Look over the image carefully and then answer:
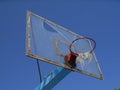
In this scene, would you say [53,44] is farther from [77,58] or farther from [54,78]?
[54,78]

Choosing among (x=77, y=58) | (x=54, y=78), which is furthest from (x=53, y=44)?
(x=54, y=78)

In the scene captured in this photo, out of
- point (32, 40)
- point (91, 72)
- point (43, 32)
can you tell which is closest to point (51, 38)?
point (43, 32)

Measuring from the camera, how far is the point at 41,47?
30.4ft

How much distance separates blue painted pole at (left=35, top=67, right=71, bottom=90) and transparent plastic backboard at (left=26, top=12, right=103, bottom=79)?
31cm

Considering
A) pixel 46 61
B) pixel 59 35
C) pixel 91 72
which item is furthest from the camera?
pixel 59 35

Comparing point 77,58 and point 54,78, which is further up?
point 77,58

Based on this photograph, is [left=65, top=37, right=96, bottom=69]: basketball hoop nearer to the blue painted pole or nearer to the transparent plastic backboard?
the transparent plastic backboard

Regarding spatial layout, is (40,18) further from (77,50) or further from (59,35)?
(77,50)

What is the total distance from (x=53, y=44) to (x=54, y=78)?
105 cm

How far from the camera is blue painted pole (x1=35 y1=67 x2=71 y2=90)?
9.43m

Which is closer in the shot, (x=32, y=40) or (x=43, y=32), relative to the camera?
(x=32, y=40)

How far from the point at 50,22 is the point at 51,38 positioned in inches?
31.3

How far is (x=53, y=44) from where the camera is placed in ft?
32.2

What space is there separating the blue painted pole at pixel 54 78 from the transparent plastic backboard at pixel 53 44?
31cm
